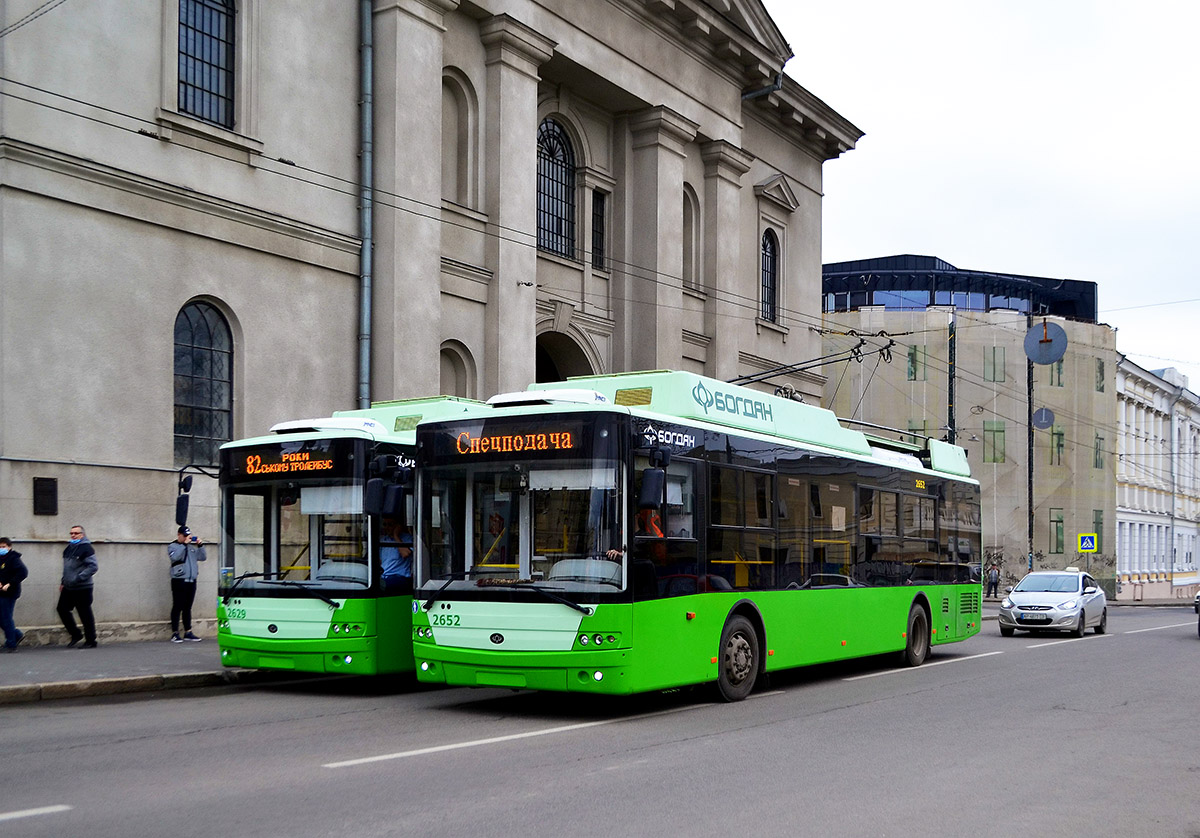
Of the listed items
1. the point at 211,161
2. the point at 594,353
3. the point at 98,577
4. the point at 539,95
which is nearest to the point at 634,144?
the point at 539,95

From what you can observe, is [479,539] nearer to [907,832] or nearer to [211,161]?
[907,832]

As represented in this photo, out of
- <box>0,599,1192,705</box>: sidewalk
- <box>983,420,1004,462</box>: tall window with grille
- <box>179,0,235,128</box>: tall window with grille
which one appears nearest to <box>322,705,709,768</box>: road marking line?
<box>0,599,1192,705</box>: sidewalk

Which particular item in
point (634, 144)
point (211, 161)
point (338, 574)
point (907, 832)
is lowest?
point (907, 832)

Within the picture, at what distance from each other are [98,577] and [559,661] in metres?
10.0

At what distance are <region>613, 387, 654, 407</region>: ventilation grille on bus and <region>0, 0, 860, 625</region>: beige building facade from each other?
→ 5.66 metres

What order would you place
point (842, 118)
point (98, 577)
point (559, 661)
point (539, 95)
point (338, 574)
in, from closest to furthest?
point (559, 661) → point (338, 574) → point (98, 577) → point (539, 95) → point (842, 118)

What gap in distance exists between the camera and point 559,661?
11.5 meters

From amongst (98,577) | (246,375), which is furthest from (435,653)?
(246,375)

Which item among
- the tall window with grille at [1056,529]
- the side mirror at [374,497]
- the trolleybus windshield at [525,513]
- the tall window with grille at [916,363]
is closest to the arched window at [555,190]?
the side mirror at [374,497]

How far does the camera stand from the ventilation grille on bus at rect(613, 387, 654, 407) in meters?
13.0

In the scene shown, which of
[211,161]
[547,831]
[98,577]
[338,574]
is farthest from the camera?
[211,161]

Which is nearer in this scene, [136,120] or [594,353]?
[136,120]

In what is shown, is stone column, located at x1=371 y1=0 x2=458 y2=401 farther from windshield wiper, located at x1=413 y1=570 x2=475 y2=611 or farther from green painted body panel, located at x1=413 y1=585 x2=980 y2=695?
windshield wiper, located at x1=413 y1=570 x2=475 y2=611

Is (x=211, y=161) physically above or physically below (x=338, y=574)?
above
